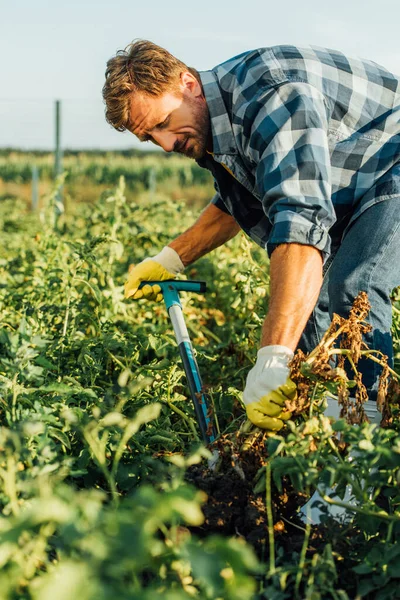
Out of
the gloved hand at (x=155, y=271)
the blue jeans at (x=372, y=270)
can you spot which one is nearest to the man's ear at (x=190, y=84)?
the blue jeans at (x=372, y=270)

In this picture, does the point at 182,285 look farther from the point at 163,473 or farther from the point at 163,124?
the point at 163,473

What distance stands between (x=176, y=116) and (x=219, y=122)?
146 mm

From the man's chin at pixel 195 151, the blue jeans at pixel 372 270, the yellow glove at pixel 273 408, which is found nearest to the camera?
the yellow glove at pixel 273 408

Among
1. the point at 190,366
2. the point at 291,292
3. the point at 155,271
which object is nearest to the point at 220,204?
the point at 155,271

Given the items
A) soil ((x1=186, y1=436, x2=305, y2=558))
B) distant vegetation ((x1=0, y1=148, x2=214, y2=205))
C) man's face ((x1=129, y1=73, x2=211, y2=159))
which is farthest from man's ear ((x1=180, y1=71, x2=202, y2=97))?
distant vegetation ((x1=0, y1=148, x2=214, y2=205))

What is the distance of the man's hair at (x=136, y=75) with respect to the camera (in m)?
2.28

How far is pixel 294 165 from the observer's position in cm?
198

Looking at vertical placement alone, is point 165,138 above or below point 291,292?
above

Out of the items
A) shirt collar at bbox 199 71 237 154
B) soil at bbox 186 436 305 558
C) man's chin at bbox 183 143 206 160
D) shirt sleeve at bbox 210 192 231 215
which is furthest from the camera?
shirt sleeve at bbox 210 192 231 215

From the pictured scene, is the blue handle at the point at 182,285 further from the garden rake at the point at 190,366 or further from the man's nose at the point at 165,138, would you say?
the man's nose at the point at 165,138

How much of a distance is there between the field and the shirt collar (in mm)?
739

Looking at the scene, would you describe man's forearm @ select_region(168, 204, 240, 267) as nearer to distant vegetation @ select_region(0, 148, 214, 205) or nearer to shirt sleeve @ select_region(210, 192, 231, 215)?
shirt sleeve @ select_region(210, 192, 231, 215)

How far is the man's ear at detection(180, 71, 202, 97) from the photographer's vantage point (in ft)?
7.65

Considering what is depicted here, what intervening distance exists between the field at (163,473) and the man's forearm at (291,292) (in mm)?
98
